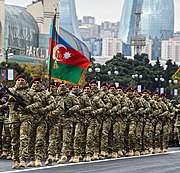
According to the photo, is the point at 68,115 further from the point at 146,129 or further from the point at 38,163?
the point at 146,129

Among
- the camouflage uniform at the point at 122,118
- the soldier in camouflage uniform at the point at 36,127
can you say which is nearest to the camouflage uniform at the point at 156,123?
the camouflage uniform at the point at 122,118

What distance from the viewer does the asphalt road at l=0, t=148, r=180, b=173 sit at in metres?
14.4

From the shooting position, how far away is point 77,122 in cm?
1673

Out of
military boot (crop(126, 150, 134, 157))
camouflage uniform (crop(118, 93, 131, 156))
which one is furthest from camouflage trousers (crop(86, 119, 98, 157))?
military boot (crop(126, 150, 134, 157))

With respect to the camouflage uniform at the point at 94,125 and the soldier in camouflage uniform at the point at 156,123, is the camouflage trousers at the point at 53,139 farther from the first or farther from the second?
the soldier in camouflage uniform at the point at 156,123

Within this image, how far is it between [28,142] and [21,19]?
92995 millimetres

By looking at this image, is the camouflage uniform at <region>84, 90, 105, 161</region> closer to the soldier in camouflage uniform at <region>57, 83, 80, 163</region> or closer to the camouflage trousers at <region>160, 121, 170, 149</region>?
A: the soldier in camouflage uniform at <region>57, 83, 80, 163</region>

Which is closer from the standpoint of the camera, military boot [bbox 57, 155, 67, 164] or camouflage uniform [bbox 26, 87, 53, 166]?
camouflage uniform [bbox 26, 87, 53, 166]

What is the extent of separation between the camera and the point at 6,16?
101m

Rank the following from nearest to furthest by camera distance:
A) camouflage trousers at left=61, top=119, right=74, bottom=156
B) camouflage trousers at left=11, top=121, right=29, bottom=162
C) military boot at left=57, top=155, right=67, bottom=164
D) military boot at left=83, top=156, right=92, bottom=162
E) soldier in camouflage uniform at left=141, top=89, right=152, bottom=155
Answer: camouflage trousers at left=11, top=121, right=29, bottom=162
military boot at left=57, top=155, right=67, bottom=164
camouflage trousers at left=61, top=119, right=74, bottom=156
military boot at left=83, top=156, right=92, bottom=162
soldier in camouflage uniform at left=141, top=89, right=152, bottom=155

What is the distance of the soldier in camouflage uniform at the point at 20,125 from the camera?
14.8m

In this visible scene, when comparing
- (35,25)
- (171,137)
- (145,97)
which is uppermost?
(35,25)

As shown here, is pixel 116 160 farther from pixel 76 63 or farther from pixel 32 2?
pixel 32 2

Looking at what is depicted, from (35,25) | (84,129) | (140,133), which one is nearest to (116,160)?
(84,129)
